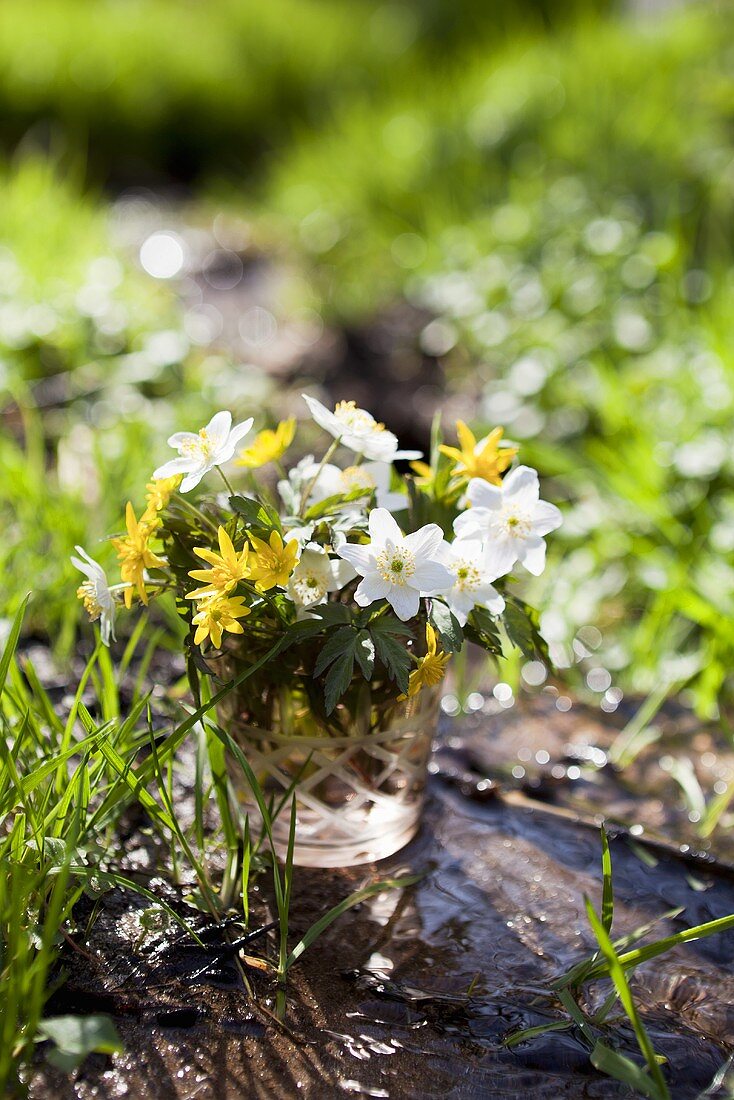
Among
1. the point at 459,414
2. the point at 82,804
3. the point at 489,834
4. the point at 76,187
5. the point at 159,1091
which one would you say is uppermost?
the point at 82,804

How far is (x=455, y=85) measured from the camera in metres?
5.59

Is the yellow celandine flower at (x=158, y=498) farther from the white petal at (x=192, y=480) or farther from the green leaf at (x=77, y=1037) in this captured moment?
the green leaf at (x=77, y=1037)

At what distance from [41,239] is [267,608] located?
9.28 feet

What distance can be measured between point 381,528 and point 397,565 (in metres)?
0.04

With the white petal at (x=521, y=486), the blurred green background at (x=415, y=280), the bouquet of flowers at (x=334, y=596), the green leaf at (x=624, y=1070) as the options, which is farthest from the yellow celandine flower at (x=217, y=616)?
the blurred green background at (x=415, y=280)

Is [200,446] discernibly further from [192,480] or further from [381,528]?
[381,528]

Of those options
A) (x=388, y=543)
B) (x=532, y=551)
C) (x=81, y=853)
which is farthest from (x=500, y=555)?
(x=81, y=853)

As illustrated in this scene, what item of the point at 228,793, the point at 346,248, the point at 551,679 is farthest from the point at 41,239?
the point at 228,793

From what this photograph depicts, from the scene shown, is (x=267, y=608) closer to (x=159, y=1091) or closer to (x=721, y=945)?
(x=159, y=1091)

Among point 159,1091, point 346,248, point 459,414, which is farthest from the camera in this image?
point 346,248

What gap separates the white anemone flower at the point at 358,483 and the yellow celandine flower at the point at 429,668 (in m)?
0.19

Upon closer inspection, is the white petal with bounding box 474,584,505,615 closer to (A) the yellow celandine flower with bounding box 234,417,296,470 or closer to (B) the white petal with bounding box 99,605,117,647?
(A) the yellow celandine flower with bounding box 234,417,296,470

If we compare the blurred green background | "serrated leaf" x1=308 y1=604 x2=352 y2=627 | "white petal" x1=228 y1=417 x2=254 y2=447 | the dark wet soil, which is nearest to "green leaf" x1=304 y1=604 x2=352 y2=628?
"serrated leaf" x1=308 y1=604 x2=352 y2=627

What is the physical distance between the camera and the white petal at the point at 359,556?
3.57 feet
